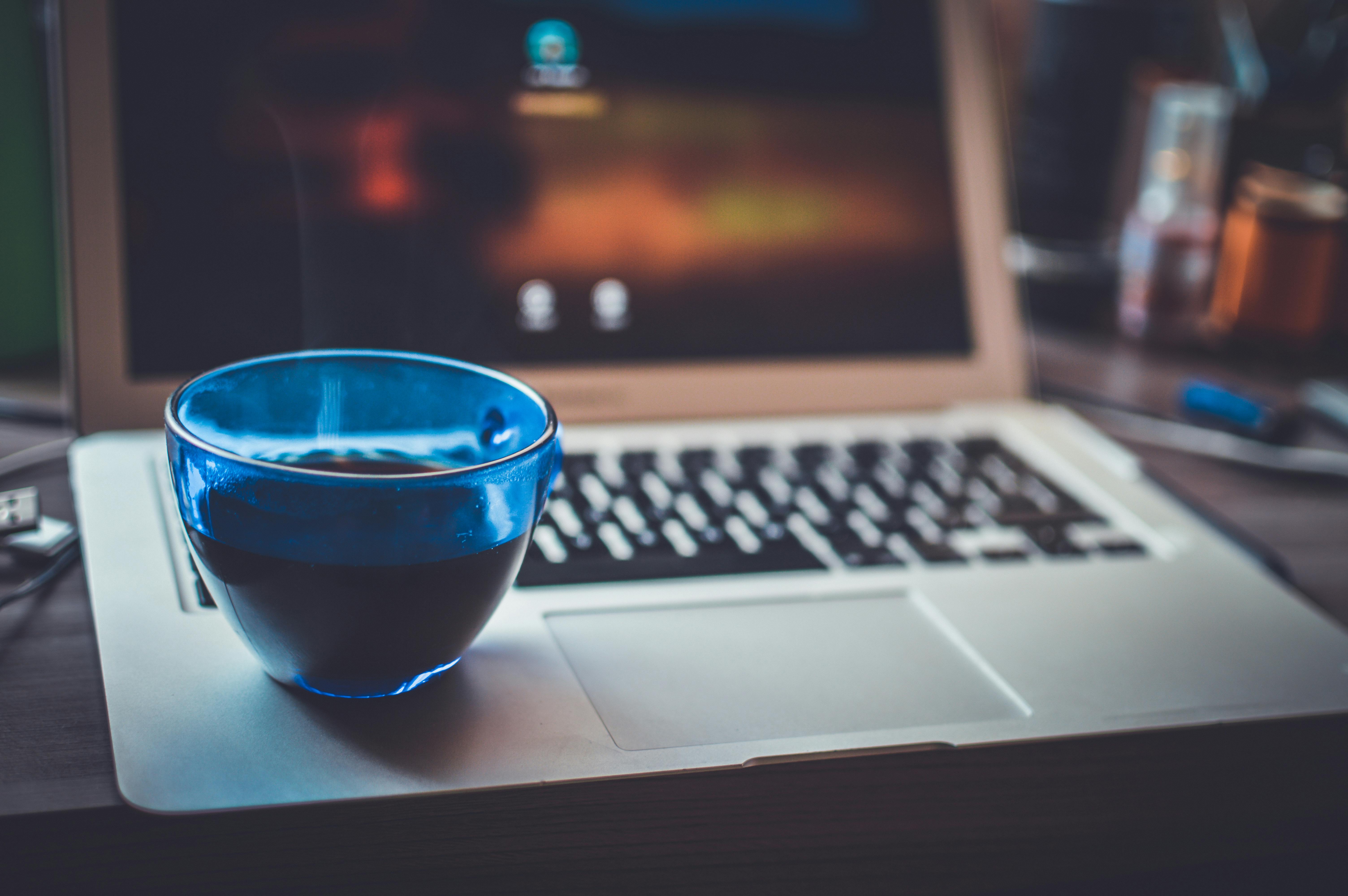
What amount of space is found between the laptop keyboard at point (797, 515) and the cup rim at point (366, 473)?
8 centimetres

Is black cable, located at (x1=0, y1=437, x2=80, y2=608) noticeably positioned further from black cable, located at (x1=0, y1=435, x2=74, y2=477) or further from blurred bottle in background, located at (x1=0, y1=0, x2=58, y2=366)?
blurred bottle in background, located at (x1=0, y1=0, x2=58, y2=366)

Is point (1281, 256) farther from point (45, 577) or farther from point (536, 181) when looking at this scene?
point (45, 577)

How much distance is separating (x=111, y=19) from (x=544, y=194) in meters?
0.23

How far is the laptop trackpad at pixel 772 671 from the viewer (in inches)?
14.7

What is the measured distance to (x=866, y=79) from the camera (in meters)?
0.69

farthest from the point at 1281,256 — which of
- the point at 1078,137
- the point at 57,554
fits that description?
the point at 57,554

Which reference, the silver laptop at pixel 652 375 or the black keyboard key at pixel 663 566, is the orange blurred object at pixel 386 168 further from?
the black keyboard key at pixel 663 566

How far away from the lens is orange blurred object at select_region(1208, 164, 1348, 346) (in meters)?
0.89

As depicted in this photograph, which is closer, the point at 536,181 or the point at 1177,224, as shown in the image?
the point at 536,181

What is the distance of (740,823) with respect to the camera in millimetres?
360

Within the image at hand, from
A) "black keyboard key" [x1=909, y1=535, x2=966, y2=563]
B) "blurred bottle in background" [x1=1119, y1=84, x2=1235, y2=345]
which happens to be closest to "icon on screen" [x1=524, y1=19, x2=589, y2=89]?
"black keyboard key" [x1=909, y1=535, x2=966, y2=563]

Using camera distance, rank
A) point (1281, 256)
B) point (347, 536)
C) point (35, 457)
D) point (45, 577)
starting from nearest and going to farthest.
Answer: point (347, 536)
point (45, 577)
point (35, 457)
point (1281, 256)

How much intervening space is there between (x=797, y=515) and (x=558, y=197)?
9.5 inches

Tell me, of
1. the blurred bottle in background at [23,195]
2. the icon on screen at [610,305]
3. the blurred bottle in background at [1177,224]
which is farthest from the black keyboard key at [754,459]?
the blurred bottle in background at [1177,224]
